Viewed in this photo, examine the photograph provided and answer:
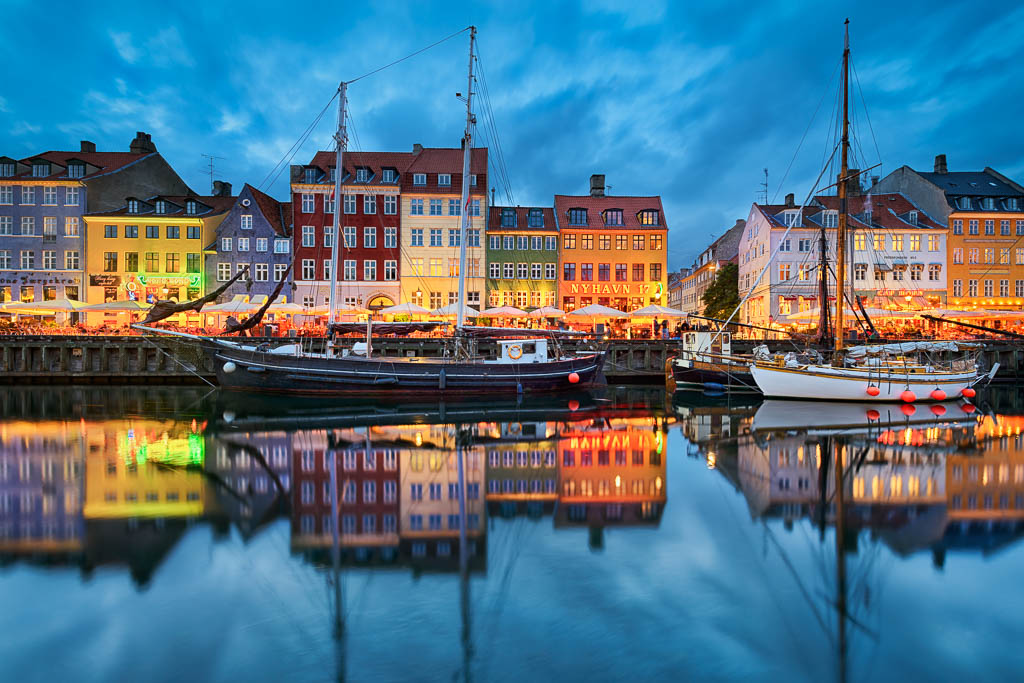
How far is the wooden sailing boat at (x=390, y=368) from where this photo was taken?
28.9m

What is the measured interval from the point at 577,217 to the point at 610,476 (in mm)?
43770

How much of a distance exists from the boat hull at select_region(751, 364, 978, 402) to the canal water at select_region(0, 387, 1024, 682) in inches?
370

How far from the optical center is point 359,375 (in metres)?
28.9

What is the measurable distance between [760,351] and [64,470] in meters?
28.0

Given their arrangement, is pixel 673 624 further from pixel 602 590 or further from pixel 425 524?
pixel 425 524

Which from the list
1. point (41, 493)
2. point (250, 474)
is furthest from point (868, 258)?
point (41, 493)

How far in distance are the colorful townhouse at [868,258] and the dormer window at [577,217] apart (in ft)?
49.7

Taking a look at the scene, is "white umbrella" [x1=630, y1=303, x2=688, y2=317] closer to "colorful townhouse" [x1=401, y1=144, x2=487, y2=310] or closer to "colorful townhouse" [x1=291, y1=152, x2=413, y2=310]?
"colorful townhouse" [x1=401, y1=144, x2=487, y2=310]

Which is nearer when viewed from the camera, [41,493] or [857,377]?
[41,493]

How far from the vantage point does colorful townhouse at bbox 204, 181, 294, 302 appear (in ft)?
169

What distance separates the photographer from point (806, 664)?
6344 millimetres

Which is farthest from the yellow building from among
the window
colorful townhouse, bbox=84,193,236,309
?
the window

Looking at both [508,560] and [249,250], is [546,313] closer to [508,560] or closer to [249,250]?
[249,250]

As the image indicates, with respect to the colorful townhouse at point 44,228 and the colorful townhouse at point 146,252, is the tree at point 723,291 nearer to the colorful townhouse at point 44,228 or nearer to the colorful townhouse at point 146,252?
the colorful townhouse at point 146,252
